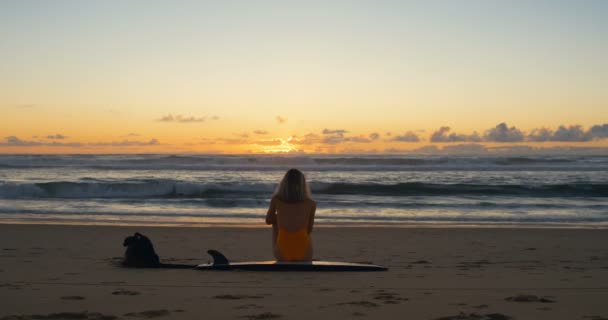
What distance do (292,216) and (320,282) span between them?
915 millimetres

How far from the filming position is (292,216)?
5.84m

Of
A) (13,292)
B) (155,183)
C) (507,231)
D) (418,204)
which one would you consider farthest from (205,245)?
(155,183)

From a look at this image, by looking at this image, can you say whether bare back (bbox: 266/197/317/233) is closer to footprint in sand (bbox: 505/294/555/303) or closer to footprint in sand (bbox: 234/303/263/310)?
Result: footprint in sand (bbox: 234/303/263/310)

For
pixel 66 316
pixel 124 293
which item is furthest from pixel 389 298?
pixel 66 316

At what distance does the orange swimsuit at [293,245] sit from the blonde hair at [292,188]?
1.09 ft

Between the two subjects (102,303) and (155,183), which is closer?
(102,303)

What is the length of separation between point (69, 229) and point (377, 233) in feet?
18.1

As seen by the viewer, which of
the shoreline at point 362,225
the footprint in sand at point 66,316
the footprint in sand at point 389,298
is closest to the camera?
the footprint in sand at point 66,316

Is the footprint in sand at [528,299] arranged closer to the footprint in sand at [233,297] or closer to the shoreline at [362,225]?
the footprint in sand at [233,297]

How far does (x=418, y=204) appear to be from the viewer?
657 inches

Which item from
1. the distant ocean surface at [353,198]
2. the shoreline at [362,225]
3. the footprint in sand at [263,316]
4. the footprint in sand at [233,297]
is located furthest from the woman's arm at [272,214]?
the distant ocean surface at [353,198]

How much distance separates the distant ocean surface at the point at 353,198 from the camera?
13.2 meters

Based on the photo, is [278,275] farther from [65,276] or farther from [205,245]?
[205,245]

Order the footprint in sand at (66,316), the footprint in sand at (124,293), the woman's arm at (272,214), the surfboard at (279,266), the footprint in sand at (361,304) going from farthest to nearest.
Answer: the woman's arm at (272,214) → the surfboard at (279,266) → the footprint in sand at (124,293) → the footprint in sand at (361,304) → the footprint in sand at (66,316)
